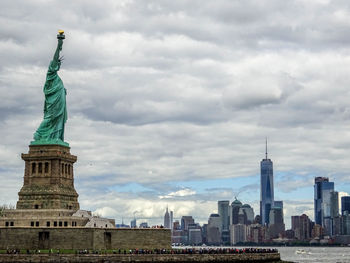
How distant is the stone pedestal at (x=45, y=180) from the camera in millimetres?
115000

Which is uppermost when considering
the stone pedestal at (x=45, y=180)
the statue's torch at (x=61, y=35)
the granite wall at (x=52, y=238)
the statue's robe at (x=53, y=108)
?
the statue's torch at (x=61, y=35)

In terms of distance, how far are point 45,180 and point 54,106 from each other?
11953 millimetres

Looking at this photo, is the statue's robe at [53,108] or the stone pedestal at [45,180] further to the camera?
the statue's robe at [53,108]

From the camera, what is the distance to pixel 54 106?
120188 millimetres

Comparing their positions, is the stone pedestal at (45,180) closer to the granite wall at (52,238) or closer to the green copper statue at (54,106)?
the green copper statue at (54,106)

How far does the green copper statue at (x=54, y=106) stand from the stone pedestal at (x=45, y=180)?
8.11ft

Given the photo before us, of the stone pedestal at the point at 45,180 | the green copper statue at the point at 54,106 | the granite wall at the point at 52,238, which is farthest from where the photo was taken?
the green copper statue at the point at 54,106

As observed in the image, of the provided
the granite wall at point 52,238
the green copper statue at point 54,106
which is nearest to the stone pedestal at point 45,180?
the green copper statue at point 54,106

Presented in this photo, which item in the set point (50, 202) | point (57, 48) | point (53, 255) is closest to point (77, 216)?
point (50, 202)

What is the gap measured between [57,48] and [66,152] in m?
16.4

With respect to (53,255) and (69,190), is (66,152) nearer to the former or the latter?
(69,190)

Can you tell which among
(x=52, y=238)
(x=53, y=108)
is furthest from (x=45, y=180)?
(x=52, y=238)

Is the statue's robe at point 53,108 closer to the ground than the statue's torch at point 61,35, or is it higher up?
closer to the ground

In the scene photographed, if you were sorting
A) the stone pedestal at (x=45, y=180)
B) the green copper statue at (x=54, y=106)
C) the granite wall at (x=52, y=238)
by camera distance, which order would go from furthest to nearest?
the green copper statue at (x=54, y=106) → the stone pedestal at (x=45, y=180) → the granite wall at (x=52, y=238)
